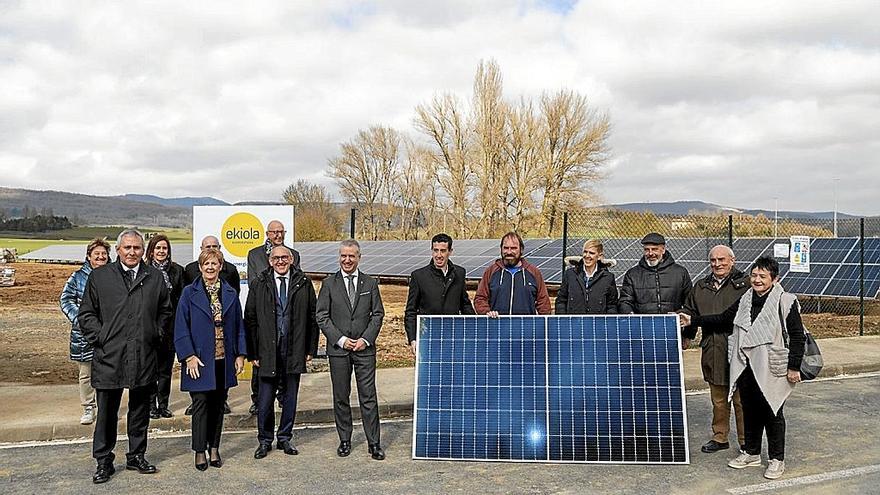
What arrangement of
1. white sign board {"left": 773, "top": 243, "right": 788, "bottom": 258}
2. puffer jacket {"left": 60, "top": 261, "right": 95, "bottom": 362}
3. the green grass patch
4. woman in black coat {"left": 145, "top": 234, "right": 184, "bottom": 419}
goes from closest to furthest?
puffer jacket {"left": 60, "top": 261, "right": 95, "bottom": 362}
woman in black coat {"left": 145, "top": 234, "right": 184, "bottom": 419}
white sign board {"left": 773, "top": 243, "right": 788, "bottom": 258}
the green grass patch

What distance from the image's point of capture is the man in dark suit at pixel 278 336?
21.5ft

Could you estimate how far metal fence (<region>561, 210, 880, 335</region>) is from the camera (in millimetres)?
17547

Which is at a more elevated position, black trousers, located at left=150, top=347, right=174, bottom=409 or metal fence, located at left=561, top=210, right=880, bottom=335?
metal fence, located at left=561, top=210, right=880, bottom=335

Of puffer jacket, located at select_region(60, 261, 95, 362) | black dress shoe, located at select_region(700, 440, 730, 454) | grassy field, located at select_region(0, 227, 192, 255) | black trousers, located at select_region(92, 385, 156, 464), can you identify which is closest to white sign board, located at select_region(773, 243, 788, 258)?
black dress shoe, located at select_region(700, 440, 730, 454)

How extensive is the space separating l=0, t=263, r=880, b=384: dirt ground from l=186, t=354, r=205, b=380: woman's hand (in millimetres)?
5046

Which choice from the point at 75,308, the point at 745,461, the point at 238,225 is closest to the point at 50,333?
the point at 238,225

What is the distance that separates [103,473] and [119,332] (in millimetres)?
1120

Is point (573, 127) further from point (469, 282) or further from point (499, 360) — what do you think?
point (499, 360)

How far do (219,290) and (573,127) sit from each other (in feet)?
137

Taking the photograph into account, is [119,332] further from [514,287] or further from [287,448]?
[514,287]

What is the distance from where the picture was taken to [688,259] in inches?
815

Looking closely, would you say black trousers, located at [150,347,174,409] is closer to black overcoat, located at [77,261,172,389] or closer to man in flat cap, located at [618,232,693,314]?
black overcoat, located at [77,261,172,389]

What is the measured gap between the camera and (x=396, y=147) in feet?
190

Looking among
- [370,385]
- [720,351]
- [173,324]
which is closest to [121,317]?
[173,324]
